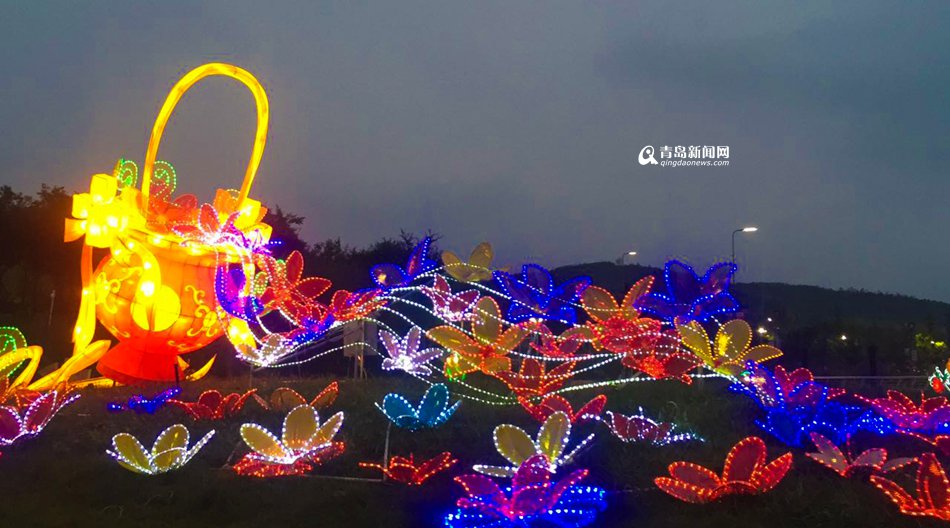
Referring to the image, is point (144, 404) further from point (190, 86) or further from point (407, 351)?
point (190, 86)

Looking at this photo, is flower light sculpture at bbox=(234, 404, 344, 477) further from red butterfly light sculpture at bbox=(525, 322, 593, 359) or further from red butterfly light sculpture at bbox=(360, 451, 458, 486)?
red butterfly light sculpture at bbox=(525, 322, 593, 359)

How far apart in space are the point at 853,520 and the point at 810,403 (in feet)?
4.52

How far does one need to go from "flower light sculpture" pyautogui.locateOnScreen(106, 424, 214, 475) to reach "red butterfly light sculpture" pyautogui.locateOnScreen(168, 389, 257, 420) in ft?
5.57

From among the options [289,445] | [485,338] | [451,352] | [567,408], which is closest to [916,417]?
[567,408]

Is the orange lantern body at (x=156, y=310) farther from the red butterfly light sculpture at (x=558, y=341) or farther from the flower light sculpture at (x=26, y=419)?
the red butterfly light sculpture at (x=558, y=341)

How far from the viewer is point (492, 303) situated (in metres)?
7.93

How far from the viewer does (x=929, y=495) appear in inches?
196

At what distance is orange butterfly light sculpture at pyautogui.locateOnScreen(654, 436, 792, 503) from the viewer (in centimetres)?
530

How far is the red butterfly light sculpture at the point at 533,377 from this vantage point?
7.86 m

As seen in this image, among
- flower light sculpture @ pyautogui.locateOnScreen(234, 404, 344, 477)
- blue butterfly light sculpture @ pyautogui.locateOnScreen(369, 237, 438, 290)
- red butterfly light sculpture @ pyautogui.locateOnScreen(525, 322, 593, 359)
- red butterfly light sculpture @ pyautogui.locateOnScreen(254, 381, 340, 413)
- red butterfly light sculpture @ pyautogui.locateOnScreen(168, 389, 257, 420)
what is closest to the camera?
flower light sculpture @ pyautogui.locateOnScreen(234, 404, 344, 477)

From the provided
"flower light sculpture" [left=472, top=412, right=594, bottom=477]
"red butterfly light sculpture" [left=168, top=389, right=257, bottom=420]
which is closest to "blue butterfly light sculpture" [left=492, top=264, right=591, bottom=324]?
"flower light sculpture" [left=472, top=412, right=594, bottom=477]

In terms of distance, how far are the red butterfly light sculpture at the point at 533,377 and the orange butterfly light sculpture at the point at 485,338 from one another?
153 millimetres

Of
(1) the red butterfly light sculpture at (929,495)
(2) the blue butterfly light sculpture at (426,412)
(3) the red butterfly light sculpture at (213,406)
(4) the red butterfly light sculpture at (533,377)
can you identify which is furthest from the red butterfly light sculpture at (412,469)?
(1) the red butterfly light sculpture at (929,495)

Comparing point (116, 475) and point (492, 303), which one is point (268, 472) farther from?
point (492, 303)
